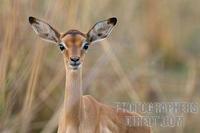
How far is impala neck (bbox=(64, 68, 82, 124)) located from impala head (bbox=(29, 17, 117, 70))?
0.11 m

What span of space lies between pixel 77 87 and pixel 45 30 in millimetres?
443

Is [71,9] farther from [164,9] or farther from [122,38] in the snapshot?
[164,9]

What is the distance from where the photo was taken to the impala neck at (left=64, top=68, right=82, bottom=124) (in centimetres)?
593

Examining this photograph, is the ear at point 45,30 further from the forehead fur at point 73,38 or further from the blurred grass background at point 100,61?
the blurred grass background at point 100,61

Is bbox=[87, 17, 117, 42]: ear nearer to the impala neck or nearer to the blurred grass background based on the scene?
the impala neck

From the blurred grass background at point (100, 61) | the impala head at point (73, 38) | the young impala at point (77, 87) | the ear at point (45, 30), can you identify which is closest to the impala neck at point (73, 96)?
the young impala at point (77, 87)

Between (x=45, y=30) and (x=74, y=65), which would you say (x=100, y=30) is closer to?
(x=45, y=30)

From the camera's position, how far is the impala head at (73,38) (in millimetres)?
5781

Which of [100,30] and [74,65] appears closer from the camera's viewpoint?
[74,65]

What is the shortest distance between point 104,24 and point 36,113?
4.68 feet

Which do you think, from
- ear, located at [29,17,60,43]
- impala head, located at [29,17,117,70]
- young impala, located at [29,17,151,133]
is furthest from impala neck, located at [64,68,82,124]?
ear, located at [29,17,60,43]

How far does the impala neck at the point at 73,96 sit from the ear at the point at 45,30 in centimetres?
26

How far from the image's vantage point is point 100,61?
7.89 m

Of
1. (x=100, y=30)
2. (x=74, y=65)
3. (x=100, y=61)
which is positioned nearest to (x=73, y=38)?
(x=74, y=65)
